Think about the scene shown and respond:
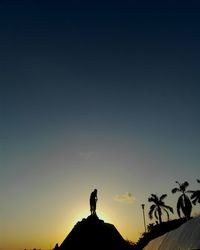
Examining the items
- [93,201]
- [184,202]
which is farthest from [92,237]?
[184,202]

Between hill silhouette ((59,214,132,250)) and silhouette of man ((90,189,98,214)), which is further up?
silhouette of man ((90,189,98,214))

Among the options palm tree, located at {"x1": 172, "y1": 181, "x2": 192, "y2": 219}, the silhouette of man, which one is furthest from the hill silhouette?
palm tree, located at {"x1": 172, "y1": 181, "x2": 192, "y2": 219}

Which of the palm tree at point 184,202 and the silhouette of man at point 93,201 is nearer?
the silhouette of man at point 93,201

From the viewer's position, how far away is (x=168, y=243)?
14.5m

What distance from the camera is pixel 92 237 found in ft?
89.6

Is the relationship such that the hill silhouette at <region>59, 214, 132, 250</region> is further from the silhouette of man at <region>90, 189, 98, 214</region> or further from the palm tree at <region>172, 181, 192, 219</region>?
the palm tree at <region>172, 181, 192, 219</region>

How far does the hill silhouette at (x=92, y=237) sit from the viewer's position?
89.4 feet

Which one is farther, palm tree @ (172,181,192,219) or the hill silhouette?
palm tree @ (172,181,192,219)

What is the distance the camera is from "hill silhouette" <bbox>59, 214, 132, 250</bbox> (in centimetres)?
2725

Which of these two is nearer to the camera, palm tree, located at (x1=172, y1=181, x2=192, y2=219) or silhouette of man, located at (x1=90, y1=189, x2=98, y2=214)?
silhouette of man, located at (x1=90, y1=189, x2=98, y2=214)

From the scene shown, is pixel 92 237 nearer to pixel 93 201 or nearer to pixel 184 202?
pixel 93 201

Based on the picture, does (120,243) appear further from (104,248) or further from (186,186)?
(186,186)

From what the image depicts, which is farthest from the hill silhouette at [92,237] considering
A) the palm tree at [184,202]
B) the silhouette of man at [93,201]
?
the palm tree at [184,202]

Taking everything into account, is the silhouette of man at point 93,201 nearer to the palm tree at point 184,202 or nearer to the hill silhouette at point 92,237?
the hill silhouette at point 92,237
